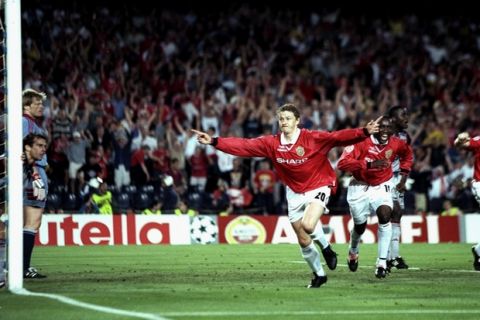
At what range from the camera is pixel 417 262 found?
63.1ft

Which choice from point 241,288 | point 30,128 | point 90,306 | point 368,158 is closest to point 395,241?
point 368,158

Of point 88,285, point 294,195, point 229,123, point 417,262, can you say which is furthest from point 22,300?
point 229,123

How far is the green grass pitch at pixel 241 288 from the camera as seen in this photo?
10.5m

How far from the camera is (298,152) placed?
1394 cm

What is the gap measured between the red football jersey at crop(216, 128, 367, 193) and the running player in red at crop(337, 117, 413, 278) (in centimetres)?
199

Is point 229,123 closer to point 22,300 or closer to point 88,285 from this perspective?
point 88,285

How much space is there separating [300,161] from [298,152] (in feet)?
0.38

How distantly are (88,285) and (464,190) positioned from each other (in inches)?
731

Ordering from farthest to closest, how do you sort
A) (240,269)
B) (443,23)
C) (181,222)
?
(443,23)
(181,222)
(240,269)

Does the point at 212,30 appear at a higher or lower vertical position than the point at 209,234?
higher

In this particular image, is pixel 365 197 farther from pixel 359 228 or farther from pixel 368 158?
pixel 368 158

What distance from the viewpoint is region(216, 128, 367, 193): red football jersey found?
1389cm

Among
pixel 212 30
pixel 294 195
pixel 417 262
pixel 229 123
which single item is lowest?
pixel 417 262

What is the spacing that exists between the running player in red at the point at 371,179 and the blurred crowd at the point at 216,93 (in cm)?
1074
